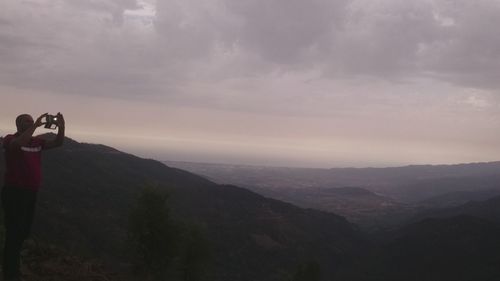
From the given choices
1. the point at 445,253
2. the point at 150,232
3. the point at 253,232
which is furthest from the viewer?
the point at 253,232

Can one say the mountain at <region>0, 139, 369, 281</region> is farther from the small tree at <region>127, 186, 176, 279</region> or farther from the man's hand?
the man's hand

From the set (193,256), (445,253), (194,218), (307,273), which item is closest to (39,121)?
(193,256)

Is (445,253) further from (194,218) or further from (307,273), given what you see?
(307,273)

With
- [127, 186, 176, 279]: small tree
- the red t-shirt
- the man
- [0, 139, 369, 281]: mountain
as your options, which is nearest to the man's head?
the man

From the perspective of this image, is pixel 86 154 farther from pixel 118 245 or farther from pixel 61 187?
pixel 118 245

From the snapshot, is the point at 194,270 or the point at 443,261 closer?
the point at 194,270

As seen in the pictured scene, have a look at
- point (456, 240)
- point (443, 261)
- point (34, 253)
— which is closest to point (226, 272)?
point (443, 261)

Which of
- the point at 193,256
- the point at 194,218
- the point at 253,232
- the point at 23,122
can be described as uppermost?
the point at 23,122

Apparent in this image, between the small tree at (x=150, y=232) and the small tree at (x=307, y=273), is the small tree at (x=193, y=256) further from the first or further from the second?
the small tree at (x=307, y=273)
